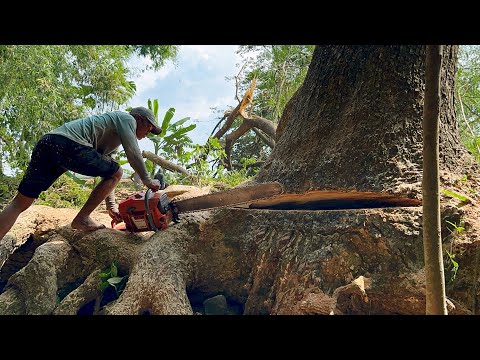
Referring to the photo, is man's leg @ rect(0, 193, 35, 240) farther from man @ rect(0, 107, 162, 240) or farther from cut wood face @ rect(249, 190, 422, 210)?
cut wood face @ rect(249, 190, 422, 210)

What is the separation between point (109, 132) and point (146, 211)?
24.9 inches

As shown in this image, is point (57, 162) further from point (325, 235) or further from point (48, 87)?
point (48, 87)

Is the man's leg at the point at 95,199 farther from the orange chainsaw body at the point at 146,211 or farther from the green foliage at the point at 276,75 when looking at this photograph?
the green foliage at the point at 276,75

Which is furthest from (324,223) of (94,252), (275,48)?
(275,48)

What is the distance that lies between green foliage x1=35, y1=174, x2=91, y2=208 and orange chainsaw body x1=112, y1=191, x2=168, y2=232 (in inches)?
119

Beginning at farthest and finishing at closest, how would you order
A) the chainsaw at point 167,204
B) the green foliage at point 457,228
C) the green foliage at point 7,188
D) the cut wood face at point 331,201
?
the green foliage at point 7,188
the chainsaw at point 167,204
the cut wood face at point 331,201
the green foliage at point 457,228

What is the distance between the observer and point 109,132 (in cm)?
262

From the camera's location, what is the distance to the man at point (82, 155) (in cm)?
246

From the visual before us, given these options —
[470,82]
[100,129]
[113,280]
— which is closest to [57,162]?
[100,129]

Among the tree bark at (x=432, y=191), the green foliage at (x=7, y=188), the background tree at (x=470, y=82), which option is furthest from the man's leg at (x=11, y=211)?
the background tree at (x=470, y=82)

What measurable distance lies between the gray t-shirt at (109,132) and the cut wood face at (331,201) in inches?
33.1

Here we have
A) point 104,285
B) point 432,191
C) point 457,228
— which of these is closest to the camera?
point 432,191

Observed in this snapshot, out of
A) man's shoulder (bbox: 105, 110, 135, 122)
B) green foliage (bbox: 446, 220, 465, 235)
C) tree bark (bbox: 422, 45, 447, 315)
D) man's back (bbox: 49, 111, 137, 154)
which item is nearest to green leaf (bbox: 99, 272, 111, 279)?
man's back (bbox: 49, 111, 137, 154)
